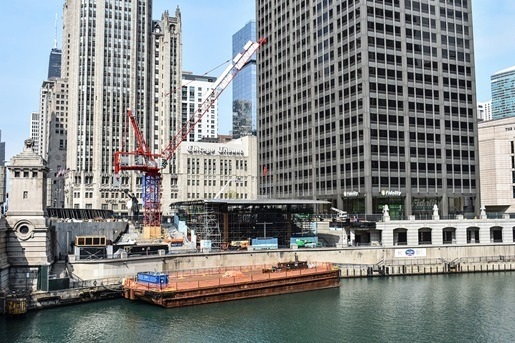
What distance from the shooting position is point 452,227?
121250 mm

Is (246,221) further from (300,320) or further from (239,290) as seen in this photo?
(300,320)

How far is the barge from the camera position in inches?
2940

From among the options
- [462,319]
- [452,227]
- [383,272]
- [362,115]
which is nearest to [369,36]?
[362,115]

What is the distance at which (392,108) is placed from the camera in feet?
459

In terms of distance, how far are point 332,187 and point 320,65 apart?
3561 centimetres

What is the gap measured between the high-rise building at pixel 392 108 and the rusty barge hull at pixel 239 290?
4838 cm

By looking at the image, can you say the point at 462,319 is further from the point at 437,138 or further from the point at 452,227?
the point at 437,138

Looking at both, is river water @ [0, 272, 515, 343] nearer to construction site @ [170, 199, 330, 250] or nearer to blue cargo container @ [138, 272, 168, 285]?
blue cargo container @ [138, 272, 168, 285]

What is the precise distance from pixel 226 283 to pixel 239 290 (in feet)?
7.01

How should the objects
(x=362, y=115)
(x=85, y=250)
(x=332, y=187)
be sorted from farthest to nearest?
(x=332, y=187)
(x=362, y=115)
(x=85, y=250)

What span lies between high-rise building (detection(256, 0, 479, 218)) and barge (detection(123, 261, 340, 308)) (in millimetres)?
48198

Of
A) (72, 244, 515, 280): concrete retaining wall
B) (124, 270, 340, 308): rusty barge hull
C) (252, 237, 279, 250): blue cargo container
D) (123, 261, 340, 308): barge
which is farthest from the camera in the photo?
(252, 237, 279, 250): blue cargo container

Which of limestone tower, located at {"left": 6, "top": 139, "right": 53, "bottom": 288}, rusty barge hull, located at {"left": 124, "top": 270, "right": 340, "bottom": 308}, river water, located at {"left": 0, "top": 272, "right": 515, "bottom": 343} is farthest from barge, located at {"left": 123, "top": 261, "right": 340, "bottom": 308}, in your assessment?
limestone tower, located at {"left": 6, "top": 139, "right": 53, "bottom": 288}

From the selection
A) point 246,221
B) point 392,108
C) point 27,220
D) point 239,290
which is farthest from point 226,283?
point 392,108
